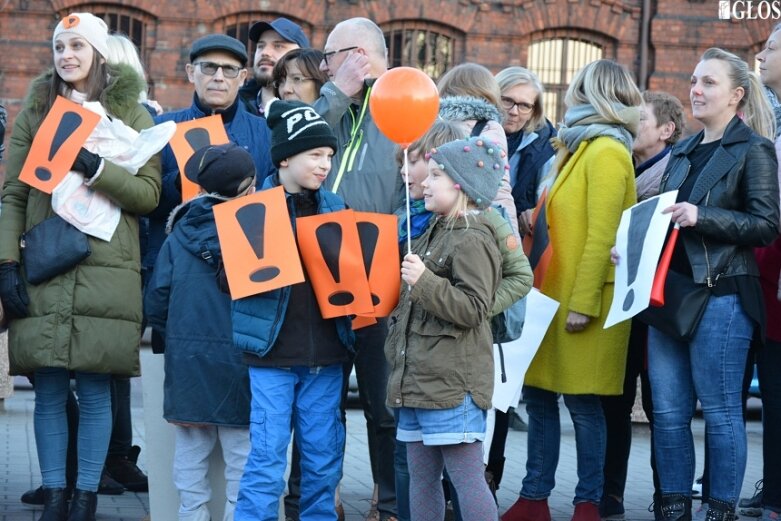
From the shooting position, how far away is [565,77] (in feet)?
67.6

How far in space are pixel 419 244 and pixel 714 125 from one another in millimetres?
1636

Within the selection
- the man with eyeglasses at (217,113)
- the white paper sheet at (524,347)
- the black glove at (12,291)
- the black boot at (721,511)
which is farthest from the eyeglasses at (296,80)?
the black boot at (721,511)

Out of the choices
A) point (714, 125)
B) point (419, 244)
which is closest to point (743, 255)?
point (714, 125)

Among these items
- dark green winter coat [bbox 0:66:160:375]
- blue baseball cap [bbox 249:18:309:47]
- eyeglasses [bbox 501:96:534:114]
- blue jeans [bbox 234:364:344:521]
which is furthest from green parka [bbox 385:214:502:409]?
blue baseball cap [bbox 249:18:309:47]

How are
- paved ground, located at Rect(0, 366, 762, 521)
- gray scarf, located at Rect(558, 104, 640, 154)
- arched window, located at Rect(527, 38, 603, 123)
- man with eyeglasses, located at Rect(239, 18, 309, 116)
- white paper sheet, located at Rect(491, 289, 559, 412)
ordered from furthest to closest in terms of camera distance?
arched window, located at Rect(527, 38, 603, 123) → man with eyeglasses, located at Rect(239, 18, 309, 116) → paved ground, located at Rect(0, 366, 762, 521) → gray scarf, located at Rect(558, 104, 640, 154) → white paper sheet, located at Rect(491, 289, 559, 412)

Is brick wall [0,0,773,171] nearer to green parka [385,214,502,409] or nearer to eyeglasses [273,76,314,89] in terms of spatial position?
eyeglasses [273,76,314,89]

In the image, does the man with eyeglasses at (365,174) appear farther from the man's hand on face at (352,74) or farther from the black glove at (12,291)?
the black glove at (12,291)

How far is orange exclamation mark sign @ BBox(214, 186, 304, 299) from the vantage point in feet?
16.4

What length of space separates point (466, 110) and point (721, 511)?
→ 215 cm

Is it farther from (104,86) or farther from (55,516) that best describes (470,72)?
(55,516)

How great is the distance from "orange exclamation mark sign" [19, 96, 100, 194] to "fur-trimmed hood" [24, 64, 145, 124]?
25 cm

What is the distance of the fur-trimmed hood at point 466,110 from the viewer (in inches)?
231

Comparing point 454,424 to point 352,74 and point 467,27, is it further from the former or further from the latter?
point 467,27

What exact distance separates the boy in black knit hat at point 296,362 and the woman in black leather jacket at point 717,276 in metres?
1.54
